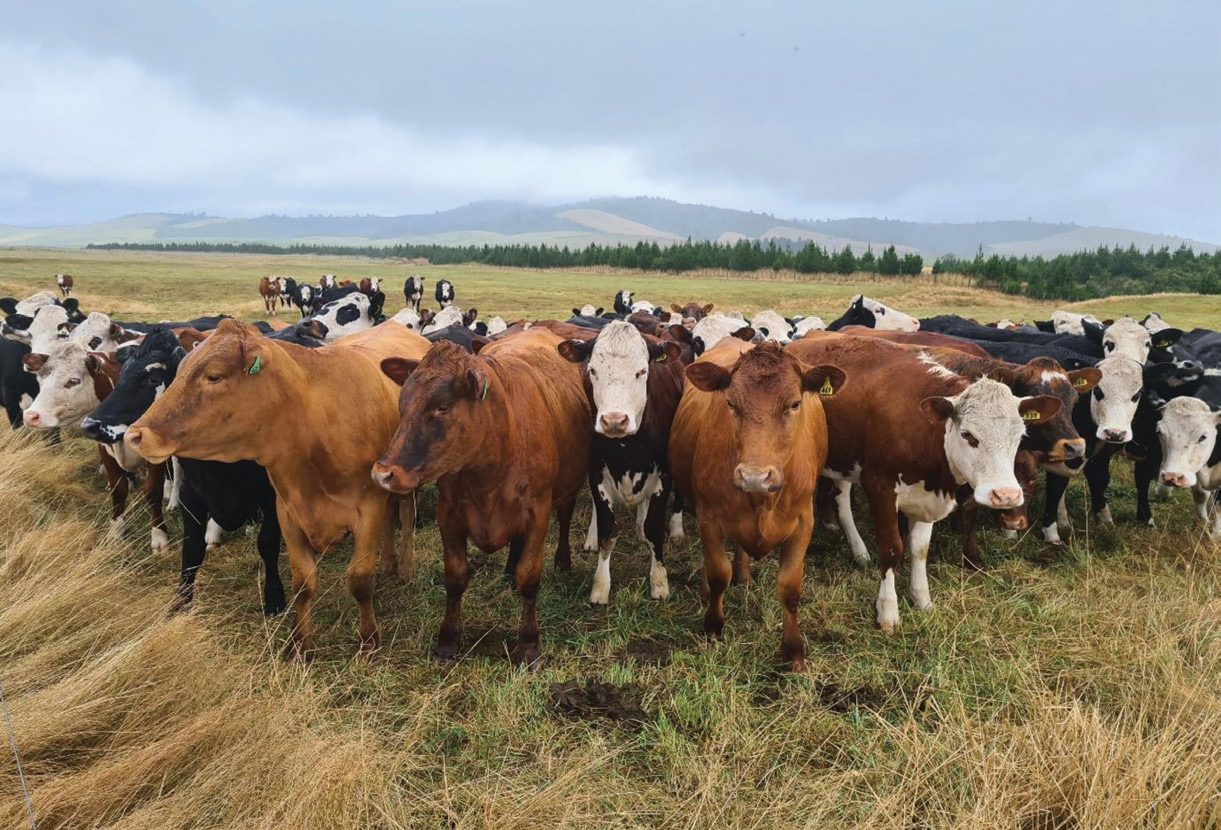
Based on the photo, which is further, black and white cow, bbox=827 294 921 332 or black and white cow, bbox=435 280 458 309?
black and white cow, bbox=435 280 458 309

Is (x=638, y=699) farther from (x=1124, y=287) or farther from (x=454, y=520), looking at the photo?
(x=1124, y=287)

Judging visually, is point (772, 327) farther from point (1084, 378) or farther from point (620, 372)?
point (620, 372)

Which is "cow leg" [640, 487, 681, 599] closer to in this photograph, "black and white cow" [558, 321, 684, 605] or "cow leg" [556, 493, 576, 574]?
"black and white cow" [558, 321, 684, 605]

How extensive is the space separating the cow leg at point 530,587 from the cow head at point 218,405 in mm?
1732

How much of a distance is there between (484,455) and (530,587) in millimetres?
1015

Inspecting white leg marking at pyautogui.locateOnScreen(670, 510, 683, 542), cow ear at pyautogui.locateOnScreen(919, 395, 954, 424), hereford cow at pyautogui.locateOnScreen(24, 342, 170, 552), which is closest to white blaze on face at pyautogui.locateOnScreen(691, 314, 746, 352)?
white leg marking at pyautogui.locateOnScreen(670, 510, 683, 542)

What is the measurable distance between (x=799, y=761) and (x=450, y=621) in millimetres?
2340

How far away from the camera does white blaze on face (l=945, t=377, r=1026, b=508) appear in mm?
4305

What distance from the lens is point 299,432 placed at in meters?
4.22

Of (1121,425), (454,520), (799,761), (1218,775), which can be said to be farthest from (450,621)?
(1121,425)

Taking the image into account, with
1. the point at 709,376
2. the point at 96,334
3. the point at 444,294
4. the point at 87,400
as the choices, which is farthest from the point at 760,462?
the point at 444,294

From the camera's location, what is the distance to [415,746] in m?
3.68

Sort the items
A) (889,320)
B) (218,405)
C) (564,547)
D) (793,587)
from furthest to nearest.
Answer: (889,320) → (564,547) → (793,587) → (218,405)

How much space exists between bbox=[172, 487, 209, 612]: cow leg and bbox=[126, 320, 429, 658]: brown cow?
34.4 inches
